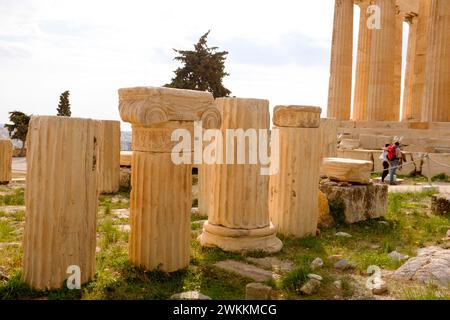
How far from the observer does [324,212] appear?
28.2 ft

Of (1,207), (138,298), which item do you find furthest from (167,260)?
(1,207)

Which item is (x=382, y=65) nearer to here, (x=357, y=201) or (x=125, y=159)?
(x=125, y=159)

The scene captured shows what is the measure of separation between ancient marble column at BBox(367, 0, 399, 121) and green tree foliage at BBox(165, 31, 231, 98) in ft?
29.4

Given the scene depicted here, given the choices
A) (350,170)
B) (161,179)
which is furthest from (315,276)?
(350,170)

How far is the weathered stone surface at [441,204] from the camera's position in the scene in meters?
9.58

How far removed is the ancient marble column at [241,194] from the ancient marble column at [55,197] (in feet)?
7.93

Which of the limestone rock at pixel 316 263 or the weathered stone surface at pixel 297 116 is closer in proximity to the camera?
the limestone rock at pixel 316 263

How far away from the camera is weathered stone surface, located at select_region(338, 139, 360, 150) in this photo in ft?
65.6

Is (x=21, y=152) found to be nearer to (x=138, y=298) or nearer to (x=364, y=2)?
(x=364, y=2)

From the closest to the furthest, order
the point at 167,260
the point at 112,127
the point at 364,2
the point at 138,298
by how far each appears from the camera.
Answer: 1. the point at 138,298
2. the point at 167,260
3. the point at 112,127
4. the point at 364,2

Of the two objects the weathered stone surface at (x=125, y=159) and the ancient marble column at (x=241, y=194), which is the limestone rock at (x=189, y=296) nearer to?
the ancient marble column at (x=241, y=194)

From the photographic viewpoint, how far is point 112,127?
12.0 m

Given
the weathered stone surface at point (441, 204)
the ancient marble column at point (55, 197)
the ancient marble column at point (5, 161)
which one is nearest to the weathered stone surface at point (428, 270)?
the ancient marble column at point (55, 197)

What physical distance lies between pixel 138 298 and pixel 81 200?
3.72 ft
